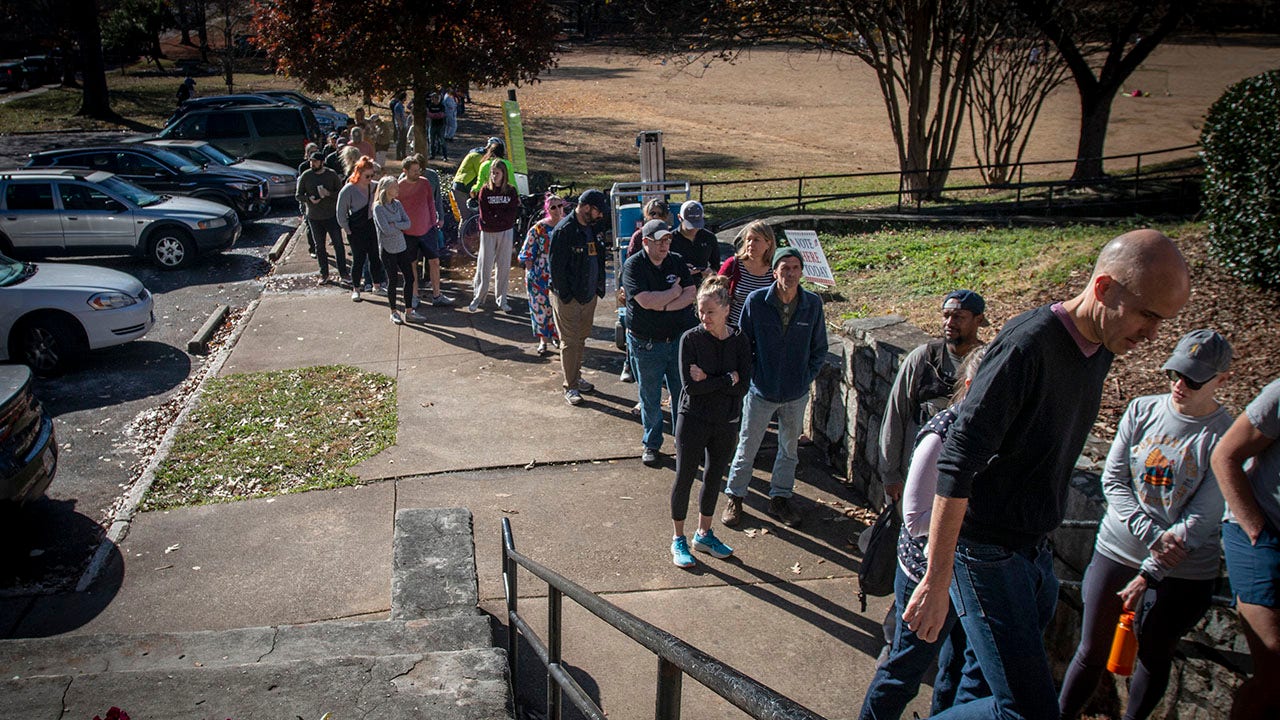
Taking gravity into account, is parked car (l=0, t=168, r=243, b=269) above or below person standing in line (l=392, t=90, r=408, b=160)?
below

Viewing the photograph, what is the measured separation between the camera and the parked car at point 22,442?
6668 mm

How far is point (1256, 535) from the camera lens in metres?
3.86

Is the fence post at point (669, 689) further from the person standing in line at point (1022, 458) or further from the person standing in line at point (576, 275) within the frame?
the person standing in line at point (576, 275)

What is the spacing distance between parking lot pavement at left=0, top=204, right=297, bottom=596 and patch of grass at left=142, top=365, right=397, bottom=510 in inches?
17.7

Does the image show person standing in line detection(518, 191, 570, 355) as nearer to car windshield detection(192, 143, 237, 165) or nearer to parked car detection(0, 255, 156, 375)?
parked car detection(0, 255, 156, 375)

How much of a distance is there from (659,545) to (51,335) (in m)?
7.66

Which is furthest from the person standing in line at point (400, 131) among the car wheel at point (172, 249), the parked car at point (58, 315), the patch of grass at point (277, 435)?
the patch of grass at point (277, 435)

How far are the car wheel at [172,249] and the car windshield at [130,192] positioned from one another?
629mm

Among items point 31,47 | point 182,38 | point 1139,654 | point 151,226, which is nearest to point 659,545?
point 1139,654

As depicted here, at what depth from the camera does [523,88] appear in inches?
1742

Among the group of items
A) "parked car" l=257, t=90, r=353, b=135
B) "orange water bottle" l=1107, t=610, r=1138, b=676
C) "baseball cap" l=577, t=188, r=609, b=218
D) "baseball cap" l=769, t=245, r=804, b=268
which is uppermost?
"parked car" l=257, t=90, r=353, b=135

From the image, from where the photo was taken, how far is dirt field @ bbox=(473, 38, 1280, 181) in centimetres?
2511

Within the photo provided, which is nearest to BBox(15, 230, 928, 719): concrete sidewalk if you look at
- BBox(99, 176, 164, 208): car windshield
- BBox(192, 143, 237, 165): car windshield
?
BBox(99, 176, 164, 208): car windshield

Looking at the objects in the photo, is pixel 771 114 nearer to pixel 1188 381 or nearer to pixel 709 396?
pixel 709 396
